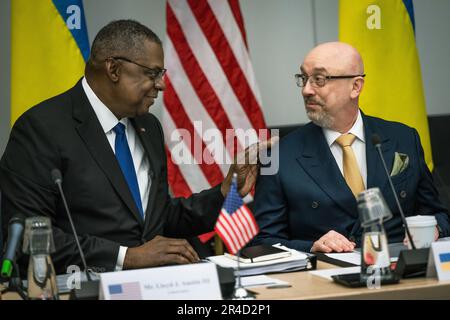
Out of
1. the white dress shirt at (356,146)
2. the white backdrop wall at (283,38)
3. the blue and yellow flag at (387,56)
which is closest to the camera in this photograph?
the white dress shirt at (356,146)

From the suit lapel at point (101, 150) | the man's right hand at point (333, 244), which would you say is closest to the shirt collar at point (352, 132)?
the man's right hand at point (333, 244)

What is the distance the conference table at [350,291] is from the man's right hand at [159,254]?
382 mm

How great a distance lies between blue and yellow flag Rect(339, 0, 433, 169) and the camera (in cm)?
399

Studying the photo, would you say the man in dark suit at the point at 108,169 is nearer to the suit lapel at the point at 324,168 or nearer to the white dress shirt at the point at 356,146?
the suit lapel at the point at 324,168

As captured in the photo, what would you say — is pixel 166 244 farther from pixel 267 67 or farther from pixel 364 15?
pixel 267 67

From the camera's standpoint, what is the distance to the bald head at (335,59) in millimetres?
3262

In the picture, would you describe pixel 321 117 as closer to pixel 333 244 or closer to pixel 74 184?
pixel 333 244

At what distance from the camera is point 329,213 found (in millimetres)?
3088

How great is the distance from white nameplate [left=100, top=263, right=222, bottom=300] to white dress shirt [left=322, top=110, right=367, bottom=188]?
4.74 feet

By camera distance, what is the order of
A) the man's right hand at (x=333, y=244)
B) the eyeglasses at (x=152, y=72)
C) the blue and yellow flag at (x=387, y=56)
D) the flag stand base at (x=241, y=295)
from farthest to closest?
the blue and yellow flag at (x=387, y=56) → the eyeglasses at (x=152, y=72) → the man's right hand at (x=333, y=244) → the flag stand base at (x=241, y=295)

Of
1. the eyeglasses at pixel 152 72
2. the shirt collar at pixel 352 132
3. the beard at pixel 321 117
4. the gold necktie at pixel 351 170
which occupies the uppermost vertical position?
the eyeglasses at pixel 152 72

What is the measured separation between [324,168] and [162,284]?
147 cm

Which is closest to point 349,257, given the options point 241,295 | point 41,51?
point 241,295

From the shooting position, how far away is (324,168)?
125 inches
